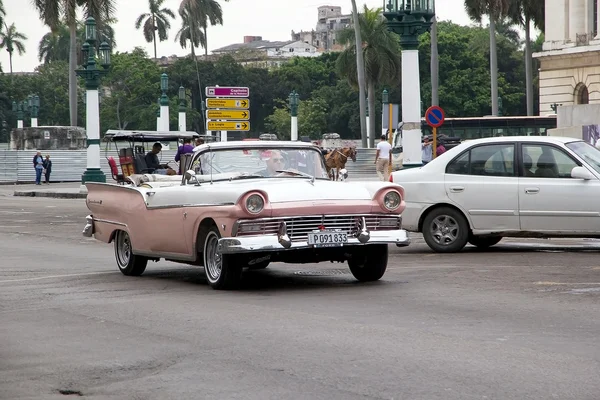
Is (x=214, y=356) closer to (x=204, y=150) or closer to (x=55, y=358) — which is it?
(x=55, y=358)

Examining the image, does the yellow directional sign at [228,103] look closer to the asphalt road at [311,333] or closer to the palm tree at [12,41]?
the asphalt road at [311,333]

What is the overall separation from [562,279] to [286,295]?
9.70ft

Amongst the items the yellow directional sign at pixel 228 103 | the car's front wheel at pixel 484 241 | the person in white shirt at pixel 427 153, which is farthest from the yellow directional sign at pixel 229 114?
the car's front wheel at pixel 484 241

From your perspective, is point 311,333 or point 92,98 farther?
point 92,98

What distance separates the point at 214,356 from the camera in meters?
7.87

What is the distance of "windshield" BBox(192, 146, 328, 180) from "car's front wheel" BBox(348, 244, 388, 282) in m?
1.01

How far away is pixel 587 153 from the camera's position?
16.0 m

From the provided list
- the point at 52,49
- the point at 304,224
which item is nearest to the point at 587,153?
the point at 304,224

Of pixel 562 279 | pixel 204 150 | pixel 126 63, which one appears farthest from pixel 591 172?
pixel 126 63

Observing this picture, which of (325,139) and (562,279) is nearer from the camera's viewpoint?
(562,279)

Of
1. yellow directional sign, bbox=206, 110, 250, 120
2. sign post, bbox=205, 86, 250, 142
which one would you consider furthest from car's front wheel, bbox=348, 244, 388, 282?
yellow directional sign, bbox=206, 110, 250, 120

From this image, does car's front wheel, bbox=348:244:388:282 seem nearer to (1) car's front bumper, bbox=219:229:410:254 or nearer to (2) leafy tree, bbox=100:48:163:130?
(1) car's front bumper, bbox=219:229:410:254

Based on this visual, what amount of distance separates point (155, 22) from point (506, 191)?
112438 millimetres

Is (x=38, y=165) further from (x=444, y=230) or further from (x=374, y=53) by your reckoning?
(x=444, y=230)
